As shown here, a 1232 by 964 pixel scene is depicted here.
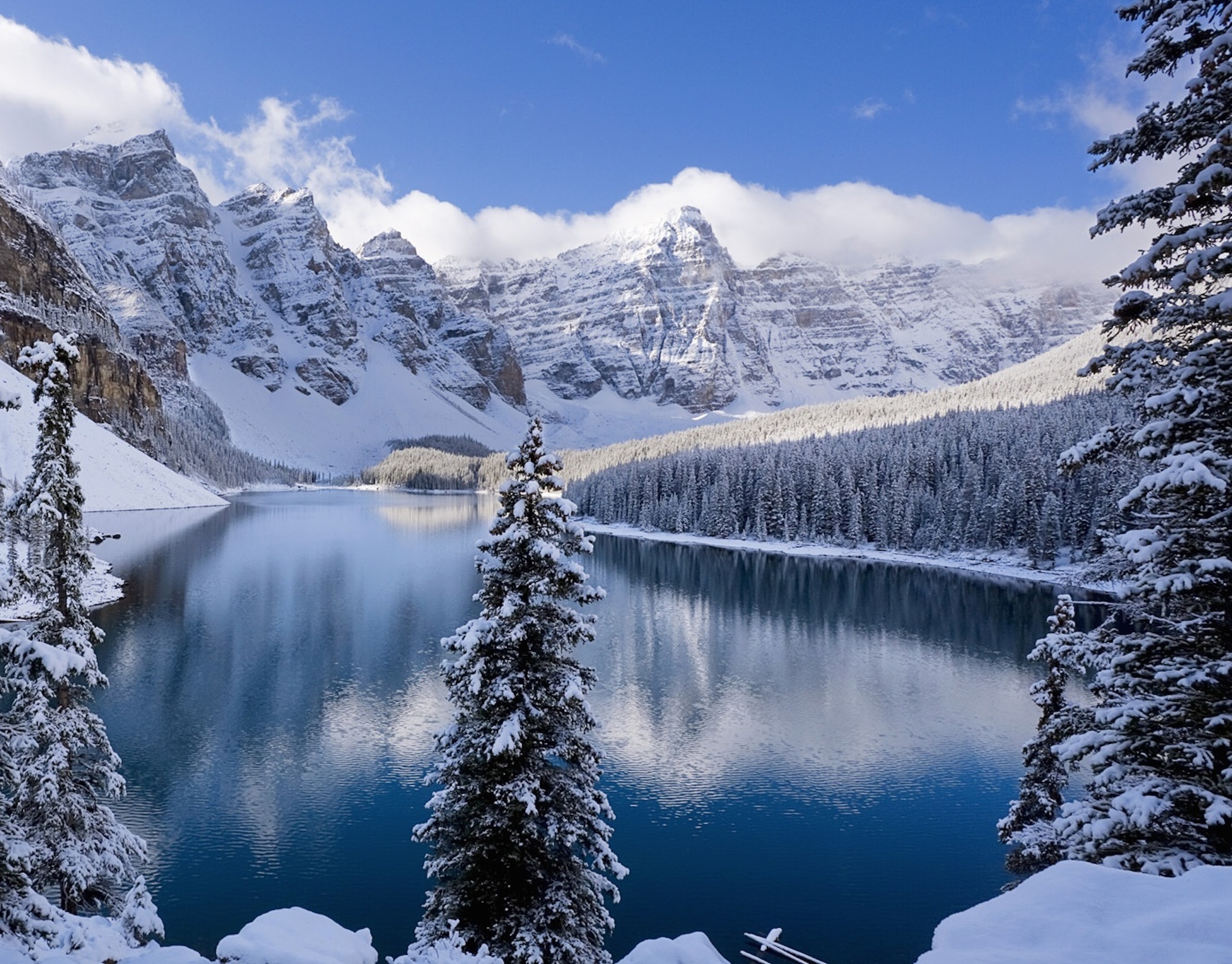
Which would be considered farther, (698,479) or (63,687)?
(698,479)

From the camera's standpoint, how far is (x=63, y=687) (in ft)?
46.6

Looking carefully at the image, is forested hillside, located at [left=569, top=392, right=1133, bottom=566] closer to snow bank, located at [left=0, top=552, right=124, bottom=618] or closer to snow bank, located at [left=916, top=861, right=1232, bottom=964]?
snow bank, located at [left=916, top=861, right=1232, bottom=964]

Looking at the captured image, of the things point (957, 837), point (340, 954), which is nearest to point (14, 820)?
point (340, 954)

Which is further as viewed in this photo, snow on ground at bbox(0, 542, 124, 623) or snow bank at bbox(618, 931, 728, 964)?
snow on ground at bbox(0, 542, 124, 623)

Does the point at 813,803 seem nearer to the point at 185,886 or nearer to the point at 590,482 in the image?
the point at 185,886

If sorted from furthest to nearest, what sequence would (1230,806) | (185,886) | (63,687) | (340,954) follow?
(185,886) < (63,687) < (1230,806) < (340,954)

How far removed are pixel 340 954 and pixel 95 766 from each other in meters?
10.6

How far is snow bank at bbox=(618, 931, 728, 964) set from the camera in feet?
26.4

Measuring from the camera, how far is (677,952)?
823 cm

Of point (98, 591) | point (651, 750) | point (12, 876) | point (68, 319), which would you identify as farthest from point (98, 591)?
point (68, 319)

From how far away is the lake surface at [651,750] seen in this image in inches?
A: 792

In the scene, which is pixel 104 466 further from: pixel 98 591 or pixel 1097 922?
pixel 1097 922

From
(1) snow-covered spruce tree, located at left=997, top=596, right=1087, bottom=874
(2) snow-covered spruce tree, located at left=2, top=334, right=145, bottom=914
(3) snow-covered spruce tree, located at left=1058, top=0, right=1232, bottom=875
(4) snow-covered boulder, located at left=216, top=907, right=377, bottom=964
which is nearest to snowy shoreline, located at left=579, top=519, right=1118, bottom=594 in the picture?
(1) snow-covered spruce tree, located at left=997, top=596, right=1087, bottom=874

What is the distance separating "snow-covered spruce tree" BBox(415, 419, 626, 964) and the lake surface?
9.92 ft
